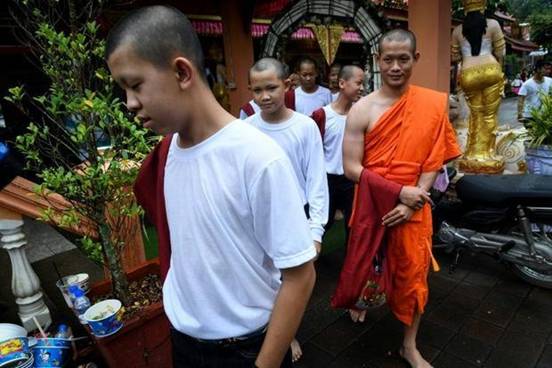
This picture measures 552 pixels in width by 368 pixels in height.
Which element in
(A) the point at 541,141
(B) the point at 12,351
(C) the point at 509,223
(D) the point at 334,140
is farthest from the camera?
(A) the point at 541,141

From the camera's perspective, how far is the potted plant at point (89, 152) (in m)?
1.80

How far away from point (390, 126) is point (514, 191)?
1.37 metres

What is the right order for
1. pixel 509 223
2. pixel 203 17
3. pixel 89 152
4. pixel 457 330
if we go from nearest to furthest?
pixel 89 152, pixel 457 330, pixel 509 223, pixel 203 17

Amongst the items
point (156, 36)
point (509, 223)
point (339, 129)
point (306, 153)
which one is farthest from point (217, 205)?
point (509, 223)

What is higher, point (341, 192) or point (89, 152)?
point (89, 152)

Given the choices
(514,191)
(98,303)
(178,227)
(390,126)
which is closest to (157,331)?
(98,303)

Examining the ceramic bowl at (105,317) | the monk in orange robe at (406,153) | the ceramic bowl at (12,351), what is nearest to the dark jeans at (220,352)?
the ceramic bowl at (105,317)

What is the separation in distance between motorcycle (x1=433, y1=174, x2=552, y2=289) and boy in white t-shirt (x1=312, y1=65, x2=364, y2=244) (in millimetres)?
907

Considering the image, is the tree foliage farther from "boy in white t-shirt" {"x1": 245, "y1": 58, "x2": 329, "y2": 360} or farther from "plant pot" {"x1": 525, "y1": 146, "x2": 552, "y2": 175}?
"plant pot" {"x1": 525, "y1": 146, "x2": 552, "y2": 175}

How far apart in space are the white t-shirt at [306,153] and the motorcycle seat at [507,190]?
1622 millimetres

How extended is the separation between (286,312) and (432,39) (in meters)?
4.22

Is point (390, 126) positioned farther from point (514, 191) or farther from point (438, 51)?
point (438, 51)

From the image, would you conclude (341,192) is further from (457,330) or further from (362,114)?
(457,330)

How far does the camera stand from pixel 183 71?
3.18 feet
